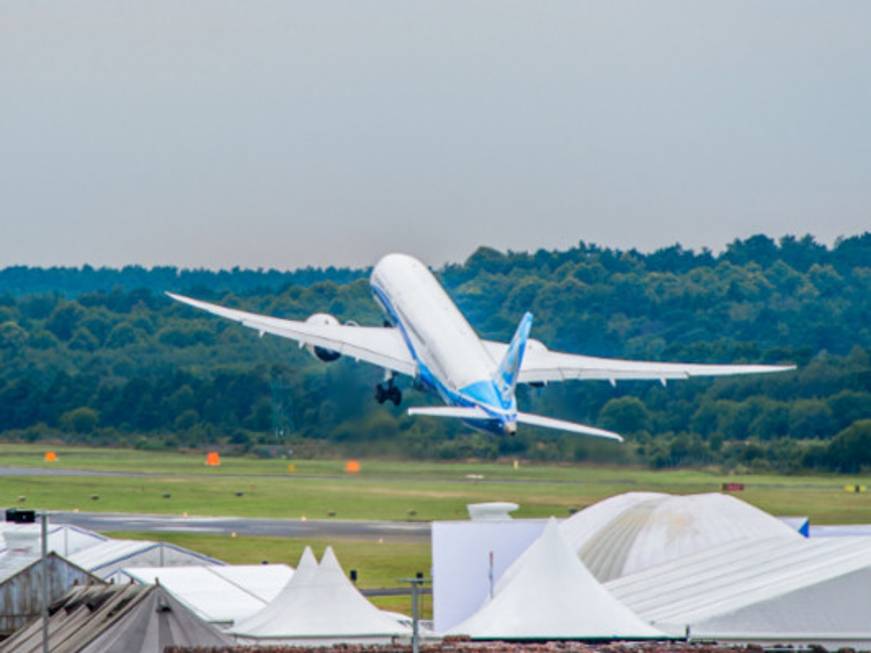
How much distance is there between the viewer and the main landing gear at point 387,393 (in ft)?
500

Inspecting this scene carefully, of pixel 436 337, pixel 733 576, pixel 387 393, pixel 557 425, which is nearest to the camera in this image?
pixel 733 576

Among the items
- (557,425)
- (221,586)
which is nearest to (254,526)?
(557,425)

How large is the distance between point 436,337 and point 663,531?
4388 centimetres

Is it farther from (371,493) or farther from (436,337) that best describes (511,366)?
(371,493)

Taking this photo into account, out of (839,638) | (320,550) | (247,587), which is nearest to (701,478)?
(320,550)

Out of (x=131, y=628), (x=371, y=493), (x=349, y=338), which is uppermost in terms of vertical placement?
(x=349, y=338)

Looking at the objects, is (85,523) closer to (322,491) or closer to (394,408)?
(322,491)

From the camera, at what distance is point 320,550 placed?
12631cm

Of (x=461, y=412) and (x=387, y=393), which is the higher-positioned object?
(x=387, y=393)

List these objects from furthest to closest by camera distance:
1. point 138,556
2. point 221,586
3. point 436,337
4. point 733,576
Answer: point 436,337 → point 138,556 → point 221,586 → point 733,576

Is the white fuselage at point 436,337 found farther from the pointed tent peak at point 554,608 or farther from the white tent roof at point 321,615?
the pointed tent peak at point 554,608

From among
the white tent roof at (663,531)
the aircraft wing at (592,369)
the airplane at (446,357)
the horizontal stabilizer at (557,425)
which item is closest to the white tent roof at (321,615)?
the white tent roof at (663,531)

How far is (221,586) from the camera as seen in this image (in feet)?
321

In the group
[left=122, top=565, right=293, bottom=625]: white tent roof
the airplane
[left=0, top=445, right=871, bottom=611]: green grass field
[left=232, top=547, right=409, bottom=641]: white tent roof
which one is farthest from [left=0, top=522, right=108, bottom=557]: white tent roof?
[left=232, top=547, right=409, bottom=641]: white tent roof
